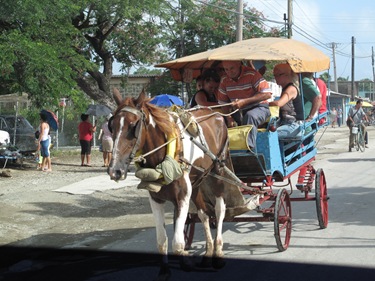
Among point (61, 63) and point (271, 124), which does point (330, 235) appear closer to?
point (271, 124)

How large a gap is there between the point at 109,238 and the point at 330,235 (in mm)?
3313

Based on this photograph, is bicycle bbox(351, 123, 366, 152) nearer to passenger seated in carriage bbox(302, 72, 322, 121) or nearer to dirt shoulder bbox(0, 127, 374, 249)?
dirt shoulder bbox(0, 127, 374, 249)

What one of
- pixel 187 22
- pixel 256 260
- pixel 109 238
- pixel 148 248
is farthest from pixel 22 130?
pixel 256 260

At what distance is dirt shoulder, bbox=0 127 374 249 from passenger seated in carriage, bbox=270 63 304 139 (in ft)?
5.03

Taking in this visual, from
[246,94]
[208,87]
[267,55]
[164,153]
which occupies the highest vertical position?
[267,55]

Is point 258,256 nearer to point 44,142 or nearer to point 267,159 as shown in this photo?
point 267,159

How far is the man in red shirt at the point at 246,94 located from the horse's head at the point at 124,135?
6.36 feet

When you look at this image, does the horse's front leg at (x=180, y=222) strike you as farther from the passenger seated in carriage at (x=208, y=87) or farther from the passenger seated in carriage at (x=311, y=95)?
the passenger seated in carriage at (x=311, y=95)

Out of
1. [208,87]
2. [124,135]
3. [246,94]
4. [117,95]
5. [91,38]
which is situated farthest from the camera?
[91,38]

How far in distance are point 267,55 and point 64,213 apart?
19.6ft

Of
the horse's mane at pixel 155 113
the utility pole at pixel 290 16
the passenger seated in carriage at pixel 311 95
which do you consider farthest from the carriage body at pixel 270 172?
the utility pole at pixel 290 16

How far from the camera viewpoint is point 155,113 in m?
6.54

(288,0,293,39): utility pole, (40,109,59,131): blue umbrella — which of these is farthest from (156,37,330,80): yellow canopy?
(288,0,293,39): utility pole

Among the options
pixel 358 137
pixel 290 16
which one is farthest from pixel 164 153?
pixel 290 16
